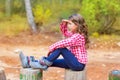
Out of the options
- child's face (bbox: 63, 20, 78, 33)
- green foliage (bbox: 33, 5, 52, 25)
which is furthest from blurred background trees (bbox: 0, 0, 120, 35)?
child's face (bbox: 63, 20, 78, 33)

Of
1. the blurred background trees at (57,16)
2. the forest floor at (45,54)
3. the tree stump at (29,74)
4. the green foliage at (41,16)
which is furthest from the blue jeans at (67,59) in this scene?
the green foliage at (41,16)

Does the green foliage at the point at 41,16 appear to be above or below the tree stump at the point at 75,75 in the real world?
above

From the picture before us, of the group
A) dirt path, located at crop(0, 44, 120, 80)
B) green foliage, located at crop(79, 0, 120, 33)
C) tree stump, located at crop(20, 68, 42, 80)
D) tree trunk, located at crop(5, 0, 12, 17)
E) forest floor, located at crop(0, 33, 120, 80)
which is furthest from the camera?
tree trunk, located at crop(5, 0, 12, 17)

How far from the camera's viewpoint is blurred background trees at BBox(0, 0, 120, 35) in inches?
517

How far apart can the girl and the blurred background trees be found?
776cm

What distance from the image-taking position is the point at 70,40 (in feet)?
17.1

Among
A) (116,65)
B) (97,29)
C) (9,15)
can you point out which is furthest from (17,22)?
(116,65)

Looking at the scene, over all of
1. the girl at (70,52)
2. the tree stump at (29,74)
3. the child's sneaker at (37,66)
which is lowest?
the tree stump at (29,74)

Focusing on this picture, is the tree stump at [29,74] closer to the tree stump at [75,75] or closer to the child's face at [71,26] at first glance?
the tree stump at [75,75]

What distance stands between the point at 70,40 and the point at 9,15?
11.3m

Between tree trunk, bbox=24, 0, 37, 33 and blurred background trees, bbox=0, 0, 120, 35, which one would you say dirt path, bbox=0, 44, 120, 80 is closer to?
tree trunk, bbox=24, 0, 37, 33

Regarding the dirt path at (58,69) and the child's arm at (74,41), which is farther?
the dirt path at (58,69)

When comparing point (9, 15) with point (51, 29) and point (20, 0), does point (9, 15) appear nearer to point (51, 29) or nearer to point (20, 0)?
point (20, 0)

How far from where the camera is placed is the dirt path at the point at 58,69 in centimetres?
837
